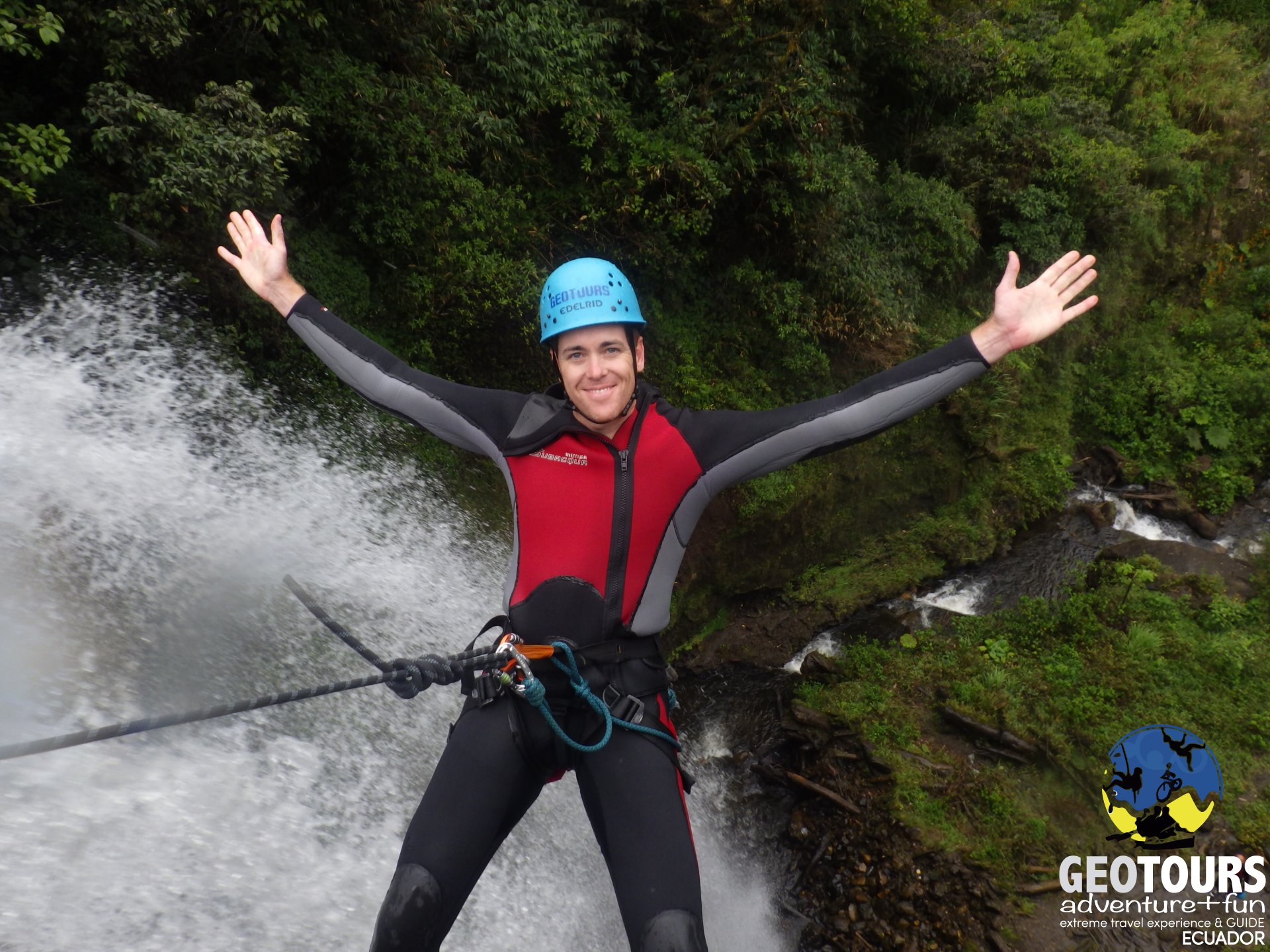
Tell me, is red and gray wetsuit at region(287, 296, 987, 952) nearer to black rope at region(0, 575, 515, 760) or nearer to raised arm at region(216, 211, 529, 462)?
raised arm at region(216, 211, 529, 462)

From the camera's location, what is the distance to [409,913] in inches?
96.4

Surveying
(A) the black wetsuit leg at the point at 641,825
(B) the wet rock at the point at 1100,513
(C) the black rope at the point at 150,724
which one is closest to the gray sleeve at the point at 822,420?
(A) the black wetsuit leg at the point at 641,825

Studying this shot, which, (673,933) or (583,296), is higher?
(583,296)

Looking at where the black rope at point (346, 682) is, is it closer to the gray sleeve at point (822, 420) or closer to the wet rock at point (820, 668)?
the gray sleeve at point (822, 420)

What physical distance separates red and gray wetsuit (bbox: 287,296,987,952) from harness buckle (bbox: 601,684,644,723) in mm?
94

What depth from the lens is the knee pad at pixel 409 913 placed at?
8.03 feet

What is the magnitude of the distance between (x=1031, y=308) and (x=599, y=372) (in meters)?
1.60

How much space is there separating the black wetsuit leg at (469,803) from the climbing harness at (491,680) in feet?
0.44

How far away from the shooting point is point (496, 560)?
604 cm

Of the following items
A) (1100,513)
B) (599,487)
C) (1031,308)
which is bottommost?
(599,487)

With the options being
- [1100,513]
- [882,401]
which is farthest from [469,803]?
[1100,513]

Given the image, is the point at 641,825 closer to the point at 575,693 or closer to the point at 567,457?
the point at 575,693

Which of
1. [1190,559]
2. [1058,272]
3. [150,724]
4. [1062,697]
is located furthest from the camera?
[1190,559]

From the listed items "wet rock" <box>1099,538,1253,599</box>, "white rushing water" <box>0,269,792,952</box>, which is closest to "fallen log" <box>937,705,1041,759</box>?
"white rushing water" <box>0,269,792,952</box>
